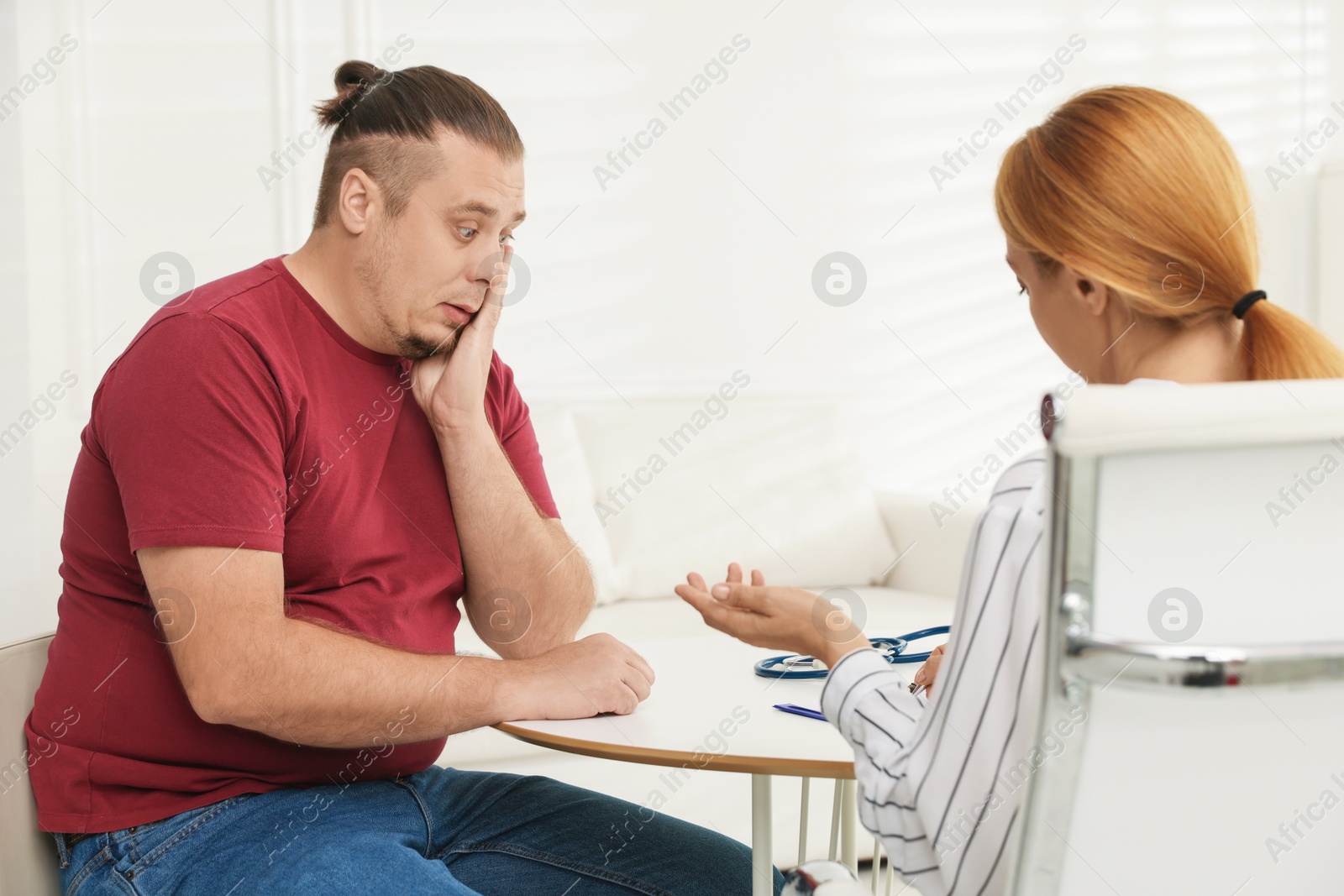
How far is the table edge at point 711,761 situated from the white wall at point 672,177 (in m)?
2.36

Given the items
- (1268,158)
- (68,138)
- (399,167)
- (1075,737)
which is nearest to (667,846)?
(1075,737)

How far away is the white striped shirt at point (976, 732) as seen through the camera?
821 mm

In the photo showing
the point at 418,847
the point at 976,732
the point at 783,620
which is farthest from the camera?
the point at 418,847

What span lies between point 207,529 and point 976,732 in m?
0.75

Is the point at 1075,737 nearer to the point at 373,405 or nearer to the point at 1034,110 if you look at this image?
the point at 373,405

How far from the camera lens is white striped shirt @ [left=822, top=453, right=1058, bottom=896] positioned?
0.82m

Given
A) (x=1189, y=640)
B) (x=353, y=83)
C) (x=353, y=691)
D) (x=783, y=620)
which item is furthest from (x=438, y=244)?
(x=1189, y=640)

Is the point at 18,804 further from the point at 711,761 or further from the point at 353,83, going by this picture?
the point at 353,83

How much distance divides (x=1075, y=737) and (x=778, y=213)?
10.4 feet

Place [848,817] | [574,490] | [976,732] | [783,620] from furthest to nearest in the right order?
[574,490] → [848,817] → [783,620] → [976,732]

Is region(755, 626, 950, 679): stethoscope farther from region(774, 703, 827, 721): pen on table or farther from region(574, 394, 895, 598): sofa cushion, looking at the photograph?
region(574, 394, 895, 598): sofa cushion

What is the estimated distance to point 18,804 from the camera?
3.77 ft

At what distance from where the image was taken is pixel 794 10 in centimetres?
372

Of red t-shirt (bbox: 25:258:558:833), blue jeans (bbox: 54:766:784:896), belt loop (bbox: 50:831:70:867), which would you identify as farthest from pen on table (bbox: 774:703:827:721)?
belt loop (bbox: 50:831:70:867)
